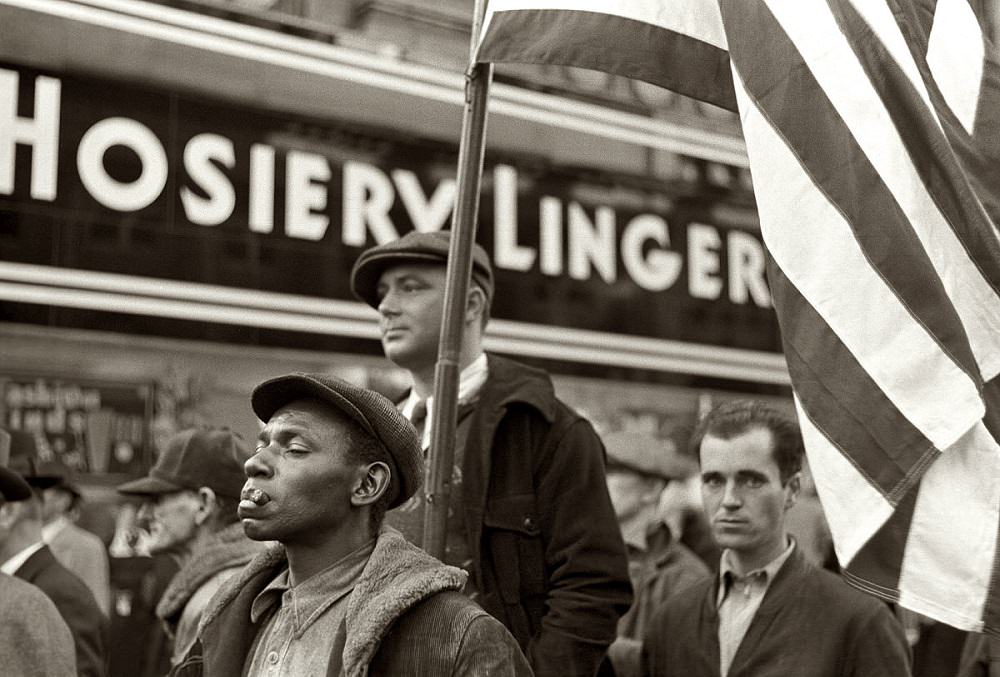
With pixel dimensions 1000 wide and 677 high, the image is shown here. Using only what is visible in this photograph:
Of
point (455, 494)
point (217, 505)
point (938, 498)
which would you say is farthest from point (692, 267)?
→ point (938, 498)

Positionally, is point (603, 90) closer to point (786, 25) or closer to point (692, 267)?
point (692, 267)

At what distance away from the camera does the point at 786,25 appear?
3721 millimetres

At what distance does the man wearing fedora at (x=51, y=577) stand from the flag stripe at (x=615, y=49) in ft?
9.31

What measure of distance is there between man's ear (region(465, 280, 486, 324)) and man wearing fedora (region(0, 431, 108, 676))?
Result: 2.07 meters

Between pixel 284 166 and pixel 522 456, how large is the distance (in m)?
4.67

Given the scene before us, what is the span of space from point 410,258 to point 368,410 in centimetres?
143

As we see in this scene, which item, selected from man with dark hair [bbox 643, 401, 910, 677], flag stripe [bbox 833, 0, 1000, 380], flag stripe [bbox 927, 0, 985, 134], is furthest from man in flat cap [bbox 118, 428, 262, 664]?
flag stripe [bbox 927, 0, 985, 134]

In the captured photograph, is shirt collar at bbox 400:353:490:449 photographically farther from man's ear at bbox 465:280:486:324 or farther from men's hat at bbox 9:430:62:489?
men's hat at bbox 9:430:62:489

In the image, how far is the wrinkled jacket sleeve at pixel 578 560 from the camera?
4117 millimetres

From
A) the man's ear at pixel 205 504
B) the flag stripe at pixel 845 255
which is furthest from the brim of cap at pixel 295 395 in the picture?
the man's ear at pixel 205 504

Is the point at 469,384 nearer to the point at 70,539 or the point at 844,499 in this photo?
the point at 844,499

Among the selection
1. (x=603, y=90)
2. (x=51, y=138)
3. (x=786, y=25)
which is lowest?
(x=786, y=25)

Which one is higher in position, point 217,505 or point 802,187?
point 802,187

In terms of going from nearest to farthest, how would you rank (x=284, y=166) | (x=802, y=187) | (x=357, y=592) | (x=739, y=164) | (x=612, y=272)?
(x=357, y=592)
(x=802, y=187)
(x=284, y=166)
(x=612, y=272)
(x=739, y=164)
